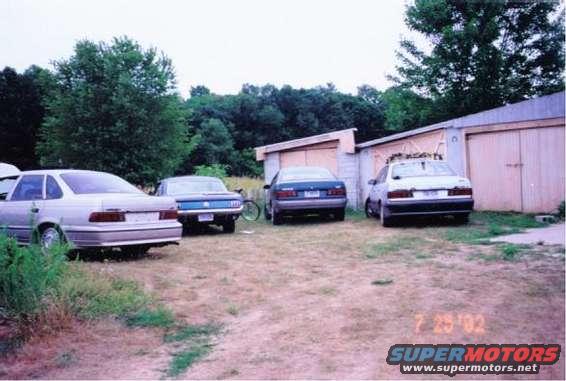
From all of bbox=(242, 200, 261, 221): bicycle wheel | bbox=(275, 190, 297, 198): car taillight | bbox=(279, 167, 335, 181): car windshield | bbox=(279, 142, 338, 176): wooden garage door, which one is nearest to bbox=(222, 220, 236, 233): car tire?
bbox=(275, 190, 297, 198): car taillight

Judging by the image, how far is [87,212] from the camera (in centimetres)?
736

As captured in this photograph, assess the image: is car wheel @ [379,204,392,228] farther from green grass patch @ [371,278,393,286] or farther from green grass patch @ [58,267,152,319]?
green grass patch @ [58,267,152,319]

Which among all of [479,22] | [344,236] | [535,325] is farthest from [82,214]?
[479,22]

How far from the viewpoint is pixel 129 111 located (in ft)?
80.4

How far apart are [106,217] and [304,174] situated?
6.78m

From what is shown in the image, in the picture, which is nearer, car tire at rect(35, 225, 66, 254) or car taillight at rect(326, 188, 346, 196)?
car tire at rect(35, 225, 66, 254)

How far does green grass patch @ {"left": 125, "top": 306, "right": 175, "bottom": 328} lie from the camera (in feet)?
16.0

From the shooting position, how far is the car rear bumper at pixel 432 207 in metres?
10.3

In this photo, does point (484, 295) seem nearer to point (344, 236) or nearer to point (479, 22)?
point (344, 236)

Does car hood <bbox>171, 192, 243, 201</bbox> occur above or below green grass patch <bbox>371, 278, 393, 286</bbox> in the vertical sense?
above

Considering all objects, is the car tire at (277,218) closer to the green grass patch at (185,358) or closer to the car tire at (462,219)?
the car tire at (462,219)

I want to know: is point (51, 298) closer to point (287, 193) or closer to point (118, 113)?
point (287, 193)

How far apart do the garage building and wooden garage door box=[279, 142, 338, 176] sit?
185 centimetres

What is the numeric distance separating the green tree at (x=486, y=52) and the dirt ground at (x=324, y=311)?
17791 millimetres
